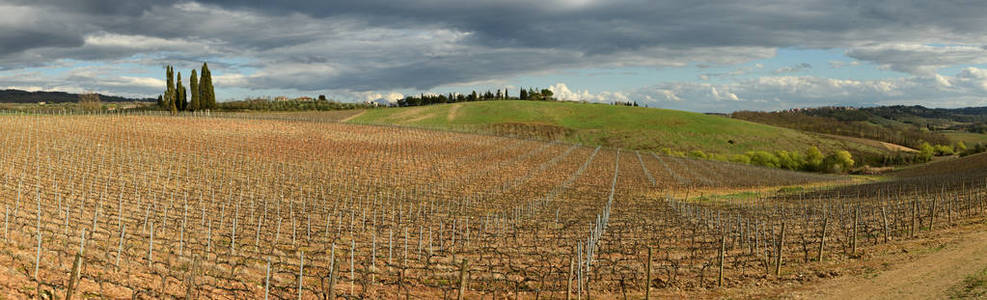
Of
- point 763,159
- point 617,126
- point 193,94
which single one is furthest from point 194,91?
point 763,159

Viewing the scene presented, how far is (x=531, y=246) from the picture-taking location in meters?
23.2

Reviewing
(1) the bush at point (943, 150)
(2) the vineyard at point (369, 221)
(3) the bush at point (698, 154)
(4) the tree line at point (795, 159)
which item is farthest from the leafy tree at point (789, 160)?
(1) the bush at point (943, 150)

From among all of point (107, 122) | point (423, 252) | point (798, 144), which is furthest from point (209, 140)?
point (798, 144)

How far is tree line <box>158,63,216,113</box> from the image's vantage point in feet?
302

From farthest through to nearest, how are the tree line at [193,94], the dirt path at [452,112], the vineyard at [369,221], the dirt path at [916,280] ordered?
1. the dirt path at [452,112]
2. the tree line at [193,94]
3. the vineyard at [369,221]
4. the dirt path at [916,280]

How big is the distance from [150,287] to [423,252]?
9077 mm

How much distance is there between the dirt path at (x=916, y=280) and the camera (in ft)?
52.3

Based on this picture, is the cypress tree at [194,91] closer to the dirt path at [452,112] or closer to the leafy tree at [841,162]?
the dirt path at [452,112]

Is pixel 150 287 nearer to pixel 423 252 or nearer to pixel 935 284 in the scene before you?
pixel 423 252

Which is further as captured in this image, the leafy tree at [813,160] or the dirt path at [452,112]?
the dirt path at [452,112]

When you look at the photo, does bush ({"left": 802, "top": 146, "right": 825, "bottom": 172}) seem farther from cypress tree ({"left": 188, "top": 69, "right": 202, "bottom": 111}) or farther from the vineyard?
cypress tree ({"left": 188, "top": 69, "right": 202, "bottom": 111})

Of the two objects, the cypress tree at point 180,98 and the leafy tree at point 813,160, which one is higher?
the cypress tree at point 180,98

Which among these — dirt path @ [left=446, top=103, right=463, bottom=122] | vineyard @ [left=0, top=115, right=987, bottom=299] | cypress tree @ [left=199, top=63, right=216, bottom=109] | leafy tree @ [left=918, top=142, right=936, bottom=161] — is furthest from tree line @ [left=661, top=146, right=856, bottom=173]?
cypress tree @ [left=199, top=63, right=216, bottom=109]

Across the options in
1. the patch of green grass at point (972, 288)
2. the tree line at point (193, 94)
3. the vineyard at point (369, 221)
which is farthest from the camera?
the tree line at point (193, 94)
